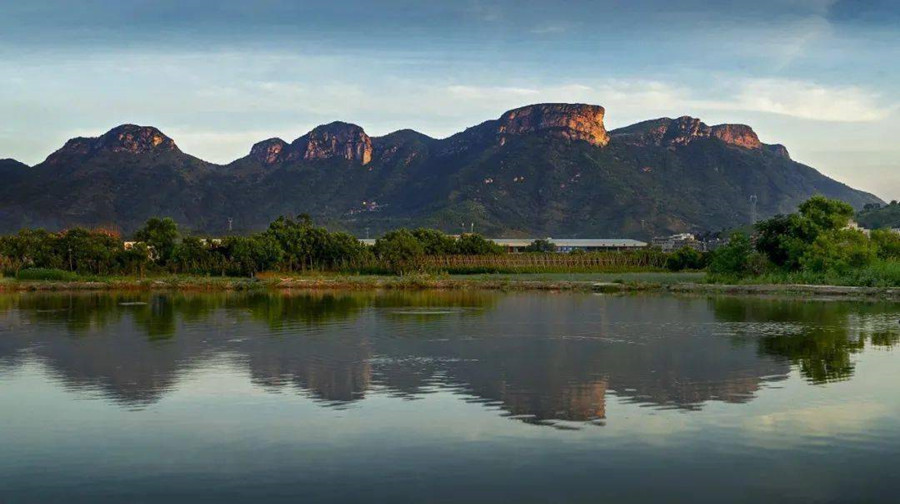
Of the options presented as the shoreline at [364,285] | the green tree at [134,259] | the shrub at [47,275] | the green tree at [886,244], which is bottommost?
the shoreline at [364,285]

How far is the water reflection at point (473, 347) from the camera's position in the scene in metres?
24.2

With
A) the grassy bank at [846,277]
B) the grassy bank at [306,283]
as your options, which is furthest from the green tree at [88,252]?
the grassy bank at [846,277]

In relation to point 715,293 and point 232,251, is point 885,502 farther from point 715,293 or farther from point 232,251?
point 232,251

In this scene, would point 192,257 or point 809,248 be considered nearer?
point 809,248

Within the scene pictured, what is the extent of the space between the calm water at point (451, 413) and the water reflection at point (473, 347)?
149 mm

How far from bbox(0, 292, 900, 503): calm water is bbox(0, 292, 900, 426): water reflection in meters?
0.15

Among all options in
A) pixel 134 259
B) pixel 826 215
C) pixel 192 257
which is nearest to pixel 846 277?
pixel 826 215

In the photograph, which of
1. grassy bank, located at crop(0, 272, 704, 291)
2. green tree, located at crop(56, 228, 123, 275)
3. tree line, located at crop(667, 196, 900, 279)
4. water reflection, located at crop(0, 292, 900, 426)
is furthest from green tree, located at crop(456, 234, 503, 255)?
water reflection, located at crop(0, 292, 900, 426)

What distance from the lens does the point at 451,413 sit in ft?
68.7

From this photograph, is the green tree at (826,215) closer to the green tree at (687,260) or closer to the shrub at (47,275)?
the green tree at (687,260)

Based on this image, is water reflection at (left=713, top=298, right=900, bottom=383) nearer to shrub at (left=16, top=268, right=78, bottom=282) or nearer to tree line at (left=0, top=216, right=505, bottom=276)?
tree line at (left=0, top=216, right=505, bottom=276)

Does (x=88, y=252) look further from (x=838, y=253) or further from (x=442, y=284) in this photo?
(x=838, y=253)

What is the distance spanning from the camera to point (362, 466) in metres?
16.4

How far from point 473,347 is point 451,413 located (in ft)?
41.3
